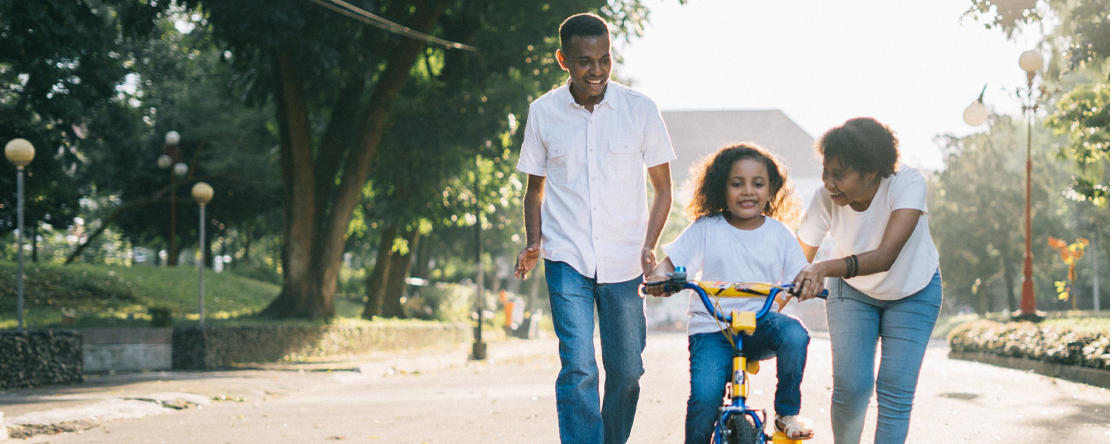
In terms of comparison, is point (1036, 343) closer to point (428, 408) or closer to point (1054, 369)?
point (1054, 369)

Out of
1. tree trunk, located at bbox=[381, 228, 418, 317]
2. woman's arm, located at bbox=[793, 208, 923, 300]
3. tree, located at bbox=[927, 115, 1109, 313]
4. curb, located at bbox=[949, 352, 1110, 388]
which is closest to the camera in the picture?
woman's arm, located at bbox=[793, 208, 923, 300]

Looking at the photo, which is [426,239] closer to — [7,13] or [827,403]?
[7,13]

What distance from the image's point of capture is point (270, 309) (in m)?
19.8

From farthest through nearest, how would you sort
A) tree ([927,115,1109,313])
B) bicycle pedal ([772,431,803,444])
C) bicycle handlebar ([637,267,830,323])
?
tree ([927,115,1109,313])
bicycle pedal ([772,431,803,444])
bicycle handlebar ([637,267,830,323])

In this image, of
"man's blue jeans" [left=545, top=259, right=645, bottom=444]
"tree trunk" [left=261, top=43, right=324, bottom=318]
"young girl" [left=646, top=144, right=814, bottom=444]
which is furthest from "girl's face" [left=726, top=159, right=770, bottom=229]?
"tree trunk" [left=261, top=43, right=324, bottom=318]

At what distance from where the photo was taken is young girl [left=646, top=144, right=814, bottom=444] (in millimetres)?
3955

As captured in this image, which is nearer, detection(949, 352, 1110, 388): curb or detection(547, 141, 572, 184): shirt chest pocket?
detection(547, 141, 572, 184): shirt chest pocket

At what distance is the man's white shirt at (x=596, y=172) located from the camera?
4406 millimetres

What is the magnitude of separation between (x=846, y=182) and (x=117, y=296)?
21766 mm

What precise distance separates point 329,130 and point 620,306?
16.5 metres

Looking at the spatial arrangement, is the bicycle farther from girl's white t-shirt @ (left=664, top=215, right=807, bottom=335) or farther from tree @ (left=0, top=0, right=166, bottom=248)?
tree @ (left=0, top=0, right=166, bottom=248)

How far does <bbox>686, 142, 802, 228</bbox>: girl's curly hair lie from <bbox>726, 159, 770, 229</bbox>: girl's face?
3 centimetres

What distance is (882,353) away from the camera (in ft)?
14.8

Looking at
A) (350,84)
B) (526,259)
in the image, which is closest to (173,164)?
(350,84)
